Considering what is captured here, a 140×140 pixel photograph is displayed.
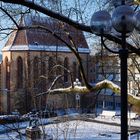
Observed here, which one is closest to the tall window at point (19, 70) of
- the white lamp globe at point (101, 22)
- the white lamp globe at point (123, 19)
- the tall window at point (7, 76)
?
the tall window at point (7, 76)

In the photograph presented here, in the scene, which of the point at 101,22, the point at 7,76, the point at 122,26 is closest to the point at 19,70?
the point at 7,76

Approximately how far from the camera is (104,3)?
10.9 meters

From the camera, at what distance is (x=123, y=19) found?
16.9 ft

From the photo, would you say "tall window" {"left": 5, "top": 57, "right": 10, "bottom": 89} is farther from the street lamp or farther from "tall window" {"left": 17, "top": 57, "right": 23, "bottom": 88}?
the street lamp

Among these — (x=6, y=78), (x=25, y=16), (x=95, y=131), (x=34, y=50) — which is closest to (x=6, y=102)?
(x=6, y=78)

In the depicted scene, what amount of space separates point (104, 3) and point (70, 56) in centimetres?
3867

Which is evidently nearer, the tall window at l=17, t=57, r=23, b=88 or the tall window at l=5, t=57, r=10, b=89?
the tall window at l=17, t=57, r=23, b=88

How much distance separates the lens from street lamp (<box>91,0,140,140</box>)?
5.04 meters

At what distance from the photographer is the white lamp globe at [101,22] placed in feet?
17.8

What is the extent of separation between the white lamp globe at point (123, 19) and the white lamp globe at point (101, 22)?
0.19 m

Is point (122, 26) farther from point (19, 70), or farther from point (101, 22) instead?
point (19, 70)

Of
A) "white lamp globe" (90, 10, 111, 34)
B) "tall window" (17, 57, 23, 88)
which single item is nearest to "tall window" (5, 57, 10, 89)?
"tall window" (17, 57, 23, 88)

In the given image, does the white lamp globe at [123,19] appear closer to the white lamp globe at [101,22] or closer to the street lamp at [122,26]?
the street lamp at [122,26]

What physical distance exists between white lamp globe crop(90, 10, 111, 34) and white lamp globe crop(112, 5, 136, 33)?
19 cm
